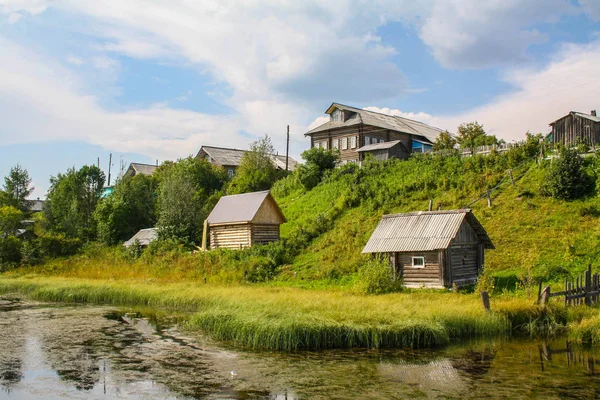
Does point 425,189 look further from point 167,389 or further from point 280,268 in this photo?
point 167,389

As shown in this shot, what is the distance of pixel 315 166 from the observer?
56.6 m

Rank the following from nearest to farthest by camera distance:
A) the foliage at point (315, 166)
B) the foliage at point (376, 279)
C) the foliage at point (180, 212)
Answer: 1. the foliage at point (376, 279)
2. the foliage at point (180, 212)
3. the foliage at point (315, 166)

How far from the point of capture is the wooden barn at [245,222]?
4444cm

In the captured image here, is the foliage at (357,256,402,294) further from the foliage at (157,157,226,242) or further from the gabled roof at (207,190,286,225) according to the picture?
the foliage at (157,157,226,242)

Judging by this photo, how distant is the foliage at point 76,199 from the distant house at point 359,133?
2750 cm

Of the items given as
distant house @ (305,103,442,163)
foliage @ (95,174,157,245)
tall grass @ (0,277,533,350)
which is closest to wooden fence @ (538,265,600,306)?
tall grass @ (0,277,533,350)

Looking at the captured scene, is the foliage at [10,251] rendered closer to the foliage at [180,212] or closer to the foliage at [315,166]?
the foliage at [180,212]

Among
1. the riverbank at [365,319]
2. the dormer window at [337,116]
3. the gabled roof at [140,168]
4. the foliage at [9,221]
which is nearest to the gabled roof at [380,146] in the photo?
the dormer window at [337,116]

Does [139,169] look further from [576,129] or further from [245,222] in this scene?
[576,129]

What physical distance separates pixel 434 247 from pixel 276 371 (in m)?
14.8

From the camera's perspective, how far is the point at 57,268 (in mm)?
45469

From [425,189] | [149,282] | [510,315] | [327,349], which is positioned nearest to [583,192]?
[425,189]

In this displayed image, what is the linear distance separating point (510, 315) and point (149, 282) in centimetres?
2221

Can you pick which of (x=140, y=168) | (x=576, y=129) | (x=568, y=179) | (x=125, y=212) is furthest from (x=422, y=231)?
(x=140, y=168)
